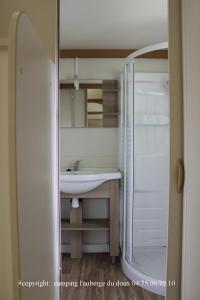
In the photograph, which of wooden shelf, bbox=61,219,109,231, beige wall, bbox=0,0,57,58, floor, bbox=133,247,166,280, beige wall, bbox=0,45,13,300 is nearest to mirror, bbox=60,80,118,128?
wooden shelf, bbox=61,219,109,231

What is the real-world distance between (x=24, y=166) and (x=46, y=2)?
98 cm

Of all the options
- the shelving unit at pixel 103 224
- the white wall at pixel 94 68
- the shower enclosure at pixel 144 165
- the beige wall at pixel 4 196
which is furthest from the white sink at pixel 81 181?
the beige wall at pixel 4 196

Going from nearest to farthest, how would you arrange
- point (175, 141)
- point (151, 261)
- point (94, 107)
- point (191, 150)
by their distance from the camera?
point (191, 150)
point (175, 141)
point (151, 261)
point (94, 107)

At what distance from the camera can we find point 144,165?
2514mm

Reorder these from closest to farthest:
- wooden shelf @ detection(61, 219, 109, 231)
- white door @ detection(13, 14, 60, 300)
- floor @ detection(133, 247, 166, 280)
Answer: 1. white door @ detection(13, 14, 60, 300)
2. floor @ detection(133, 247, 166, 280)
3. wooden shelf @ detection(61, 219, 109, 231)

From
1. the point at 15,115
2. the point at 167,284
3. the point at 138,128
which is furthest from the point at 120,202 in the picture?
the point at 15,115

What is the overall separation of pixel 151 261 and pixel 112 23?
6.97ft

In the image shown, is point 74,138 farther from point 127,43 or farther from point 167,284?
point 167,284

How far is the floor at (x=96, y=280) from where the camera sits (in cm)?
210

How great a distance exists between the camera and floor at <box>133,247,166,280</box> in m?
2.25

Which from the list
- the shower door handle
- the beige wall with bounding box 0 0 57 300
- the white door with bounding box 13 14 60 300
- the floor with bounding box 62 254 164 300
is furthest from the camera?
the floor with bounding box 62 254 164 300

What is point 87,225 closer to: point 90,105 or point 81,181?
point 81,181

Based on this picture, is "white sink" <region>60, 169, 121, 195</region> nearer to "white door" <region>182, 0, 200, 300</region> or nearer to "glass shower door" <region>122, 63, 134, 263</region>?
A: "glass shower door" <region>122, 63, 134, 263</region>

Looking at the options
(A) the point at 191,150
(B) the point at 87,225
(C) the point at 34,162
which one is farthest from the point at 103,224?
(C) the point at 34,162
